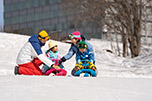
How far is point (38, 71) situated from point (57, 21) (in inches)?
2253

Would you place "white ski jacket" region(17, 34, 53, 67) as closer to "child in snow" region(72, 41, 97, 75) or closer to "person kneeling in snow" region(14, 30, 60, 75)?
"person kneeling in snow" region(14, 30, 60, 75)

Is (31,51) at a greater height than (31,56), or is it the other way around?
(31,51)

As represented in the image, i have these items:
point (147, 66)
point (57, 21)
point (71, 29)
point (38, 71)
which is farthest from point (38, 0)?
point (38, 71)

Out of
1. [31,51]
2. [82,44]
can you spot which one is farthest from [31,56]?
→ [82,44]

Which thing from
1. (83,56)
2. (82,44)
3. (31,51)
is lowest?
(83,56)

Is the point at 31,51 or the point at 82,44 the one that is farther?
the point at 82,44

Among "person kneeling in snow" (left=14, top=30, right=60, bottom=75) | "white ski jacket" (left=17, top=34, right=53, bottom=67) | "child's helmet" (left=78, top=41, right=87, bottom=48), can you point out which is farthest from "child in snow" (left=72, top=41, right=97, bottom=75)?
"white ski jacket" (left=17, top=34, right=53, bottom=67)

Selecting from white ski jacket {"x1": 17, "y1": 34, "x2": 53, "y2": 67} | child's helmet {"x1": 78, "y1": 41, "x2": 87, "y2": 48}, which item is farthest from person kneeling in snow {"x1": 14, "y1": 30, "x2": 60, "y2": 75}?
child's helmet {"x1": 78, "y1": 41, "x2": 87, "y2": 48}

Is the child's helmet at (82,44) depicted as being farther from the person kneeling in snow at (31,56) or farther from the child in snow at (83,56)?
the person kneeling in snow at (31,56)

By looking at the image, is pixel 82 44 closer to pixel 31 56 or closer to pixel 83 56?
pixel 83 56

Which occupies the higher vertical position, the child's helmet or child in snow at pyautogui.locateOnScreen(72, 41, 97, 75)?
the child's helmet

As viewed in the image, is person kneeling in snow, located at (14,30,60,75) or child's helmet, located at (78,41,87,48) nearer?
person kneeling in snow, located at (14,30,60,75)

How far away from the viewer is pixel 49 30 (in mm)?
65062

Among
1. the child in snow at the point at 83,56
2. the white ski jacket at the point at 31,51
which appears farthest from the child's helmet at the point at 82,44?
the white ski jacket at the point at 31,51
